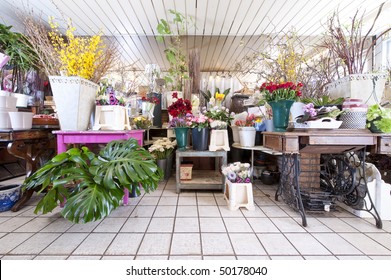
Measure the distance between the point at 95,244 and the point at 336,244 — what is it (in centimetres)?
158

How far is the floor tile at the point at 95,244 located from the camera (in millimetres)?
1217

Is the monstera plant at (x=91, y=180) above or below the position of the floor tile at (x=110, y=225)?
above

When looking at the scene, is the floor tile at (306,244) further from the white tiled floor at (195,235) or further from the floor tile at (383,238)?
the floor tile at (383,238)

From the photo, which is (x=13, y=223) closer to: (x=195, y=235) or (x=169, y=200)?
(x=169, y=200)

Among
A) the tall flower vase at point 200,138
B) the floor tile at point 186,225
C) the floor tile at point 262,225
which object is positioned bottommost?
the floor tile at point 262,225

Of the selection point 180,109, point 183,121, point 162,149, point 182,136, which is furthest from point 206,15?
point 162,149

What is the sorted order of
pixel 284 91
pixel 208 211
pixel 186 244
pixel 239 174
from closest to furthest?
pixel 186 244
pixel 284 91
pixel 208 211
pixel 239 174

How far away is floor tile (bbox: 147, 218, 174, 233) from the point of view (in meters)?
1.48

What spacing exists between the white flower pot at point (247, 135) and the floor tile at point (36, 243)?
6.49ft

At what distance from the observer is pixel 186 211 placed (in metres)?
1.82

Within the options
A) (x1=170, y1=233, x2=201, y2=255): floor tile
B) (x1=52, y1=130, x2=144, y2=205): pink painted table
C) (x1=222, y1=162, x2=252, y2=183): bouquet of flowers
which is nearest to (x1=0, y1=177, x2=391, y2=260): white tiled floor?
(x1=170, y1=233, x2=201, y2=255): floor tile

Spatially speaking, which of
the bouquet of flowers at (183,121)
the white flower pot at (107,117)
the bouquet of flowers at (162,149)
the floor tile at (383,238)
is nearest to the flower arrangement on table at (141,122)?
the bouquet of flowers at (162,149)

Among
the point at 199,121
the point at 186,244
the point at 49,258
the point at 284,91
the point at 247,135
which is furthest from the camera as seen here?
the point at 247,135

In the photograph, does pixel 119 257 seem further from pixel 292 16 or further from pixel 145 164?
pixel 292 16
